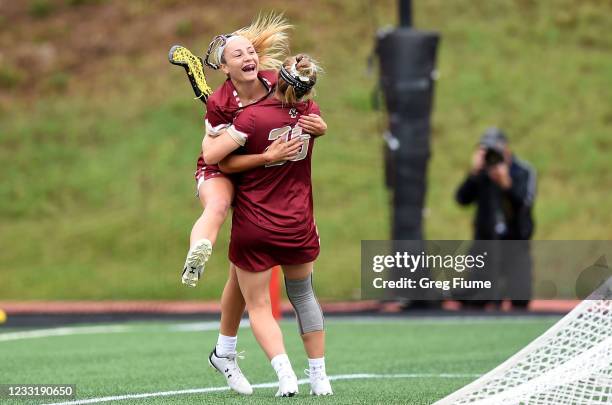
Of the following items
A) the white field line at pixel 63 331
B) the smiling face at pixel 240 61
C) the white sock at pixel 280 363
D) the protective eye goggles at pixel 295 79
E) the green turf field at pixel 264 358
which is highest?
the smiling face at pixel 240 61

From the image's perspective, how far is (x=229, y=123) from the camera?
619 cm

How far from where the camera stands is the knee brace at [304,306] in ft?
20.9

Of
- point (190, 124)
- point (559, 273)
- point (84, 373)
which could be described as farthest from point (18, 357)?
point (190, 124)

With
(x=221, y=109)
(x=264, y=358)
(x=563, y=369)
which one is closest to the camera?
(x=563, y=369)

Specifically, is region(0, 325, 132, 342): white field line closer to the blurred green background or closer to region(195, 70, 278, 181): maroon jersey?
region(195, 70, 278, 181): maroon jersey

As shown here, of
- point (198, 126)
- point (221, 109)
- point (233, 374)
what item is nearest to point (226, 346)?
point (233, 374)

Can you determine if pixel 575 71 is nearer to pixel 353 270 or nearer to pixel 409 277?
pixel 353 270

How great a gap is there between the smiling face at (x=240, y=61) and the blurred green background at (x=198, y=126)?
472 inches

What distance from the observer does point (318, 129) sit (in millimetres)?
6246

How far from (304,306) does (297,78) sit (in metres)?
1.12

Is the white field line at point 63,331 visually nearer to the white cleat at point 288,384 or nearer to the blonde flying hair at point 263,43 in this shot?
the blonde flying hair at point 263,43

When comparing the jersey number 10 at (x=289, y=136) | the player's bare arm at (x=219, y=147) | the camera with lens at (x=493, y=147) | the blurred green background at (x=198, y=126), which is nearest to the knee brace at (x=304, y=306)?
the jersey number 10 at (x=289, y=136)

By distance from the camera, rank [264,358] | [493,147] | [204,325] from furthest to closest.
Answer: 1. [493,147]
2. [204,325]
3. [264,358]

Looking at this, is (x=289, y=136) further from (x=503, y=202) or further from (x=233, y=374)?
(x=503, y=202)
